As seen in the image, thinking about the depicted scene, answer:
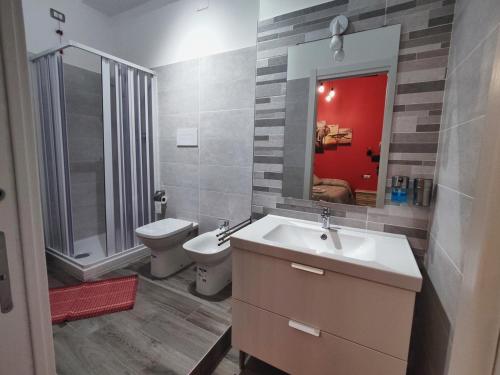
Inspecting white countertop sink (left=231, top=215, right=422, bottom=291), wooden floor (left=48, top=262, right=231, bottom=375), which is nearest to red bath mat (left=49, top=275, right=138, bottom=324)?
wooden floor (left=48, top=262, right=231, bottom=375)

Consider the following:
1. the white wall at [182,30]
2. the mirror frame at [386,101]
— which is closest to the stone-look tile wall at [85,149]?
the white wall at [182,30]

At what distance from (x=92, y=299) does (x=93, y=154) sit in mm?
1566

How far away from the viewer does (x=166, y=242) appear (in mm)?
2059

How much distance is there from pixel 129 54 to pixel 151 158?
1212 millimetres

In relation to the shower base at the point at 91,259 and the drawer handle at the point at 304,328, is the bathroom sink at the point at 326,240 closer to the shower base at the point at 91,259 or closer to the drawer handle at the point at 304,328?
the drawer handle at the point at 304,328

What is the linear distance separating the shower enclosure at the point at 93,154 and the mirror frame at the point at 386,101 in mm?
1692

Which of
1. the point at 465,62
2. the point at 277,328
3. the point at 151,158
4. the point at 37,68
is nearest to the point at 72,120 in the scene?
the point at 37,68

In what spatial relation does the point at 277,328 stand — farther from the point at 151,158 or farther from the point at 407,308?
the point at 151,158

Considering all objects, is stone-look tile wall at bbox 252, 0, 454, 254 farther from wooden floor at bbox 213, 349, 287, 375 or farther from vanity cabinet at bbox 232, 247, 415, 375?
wooden floor at bbox 213, 349, 287, 375

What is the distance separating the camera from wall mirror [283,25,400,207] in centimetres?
135

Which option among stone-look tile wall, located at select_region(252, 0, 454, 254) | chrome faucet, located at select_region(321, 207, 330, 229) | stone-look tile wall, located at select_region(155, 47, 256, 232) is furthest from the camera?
stone-look tile wall, located at select_region(155, 47, 256, 232)

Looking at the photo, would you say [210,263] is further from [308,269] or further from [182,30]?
[182,30]

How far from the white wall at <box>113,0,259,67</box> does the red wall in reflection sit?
0.86 metres

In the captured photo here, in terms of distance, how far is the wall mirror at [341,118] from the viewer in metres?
1.35
